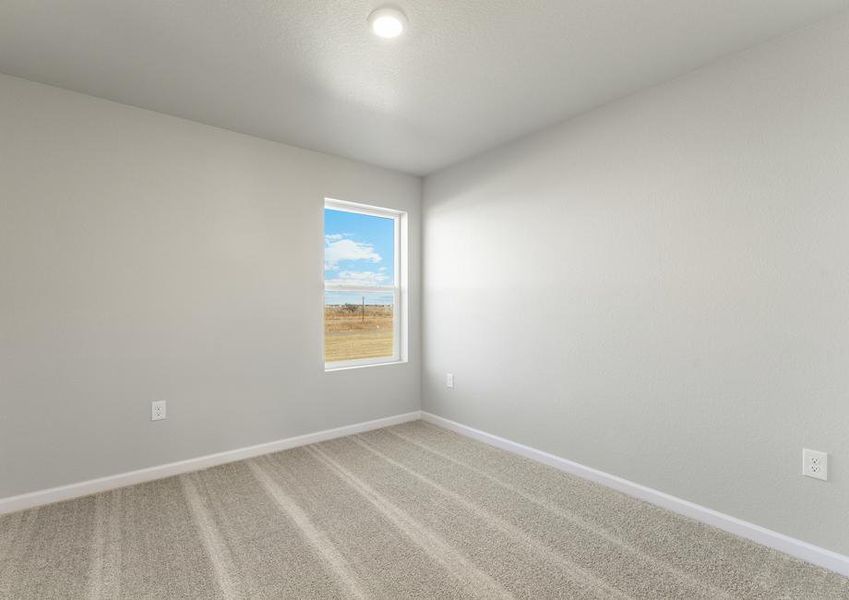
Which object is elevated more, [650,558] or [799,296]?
[799,296]

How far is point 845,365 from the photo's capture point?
67.8 inches

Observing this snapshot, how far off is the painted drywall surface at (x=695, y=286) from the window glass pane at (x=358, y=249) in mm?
1110

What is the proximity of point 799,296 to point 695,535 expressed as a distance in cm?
122

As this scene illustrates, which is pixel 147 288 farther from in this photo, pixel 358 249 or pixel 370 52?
pixel 370 52

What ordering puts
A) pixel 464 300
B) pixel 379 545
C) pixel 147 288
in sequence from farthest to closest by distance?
pixel 464 300
pixel 147 288
pixel 379 545

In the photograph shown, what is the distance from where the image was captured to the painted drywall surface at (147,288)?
89.4 inches

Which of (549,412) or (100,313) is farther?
(549,412)

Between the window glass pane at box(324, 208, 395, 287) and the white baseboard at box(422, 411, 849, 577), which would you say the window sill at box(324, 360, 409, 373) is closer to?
the window glass pane at box(324, 208, 395, 287)

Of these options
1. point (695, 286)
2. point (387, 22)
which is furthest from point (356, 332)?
point (695, 286)

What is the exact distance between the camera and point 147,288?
2625 mm

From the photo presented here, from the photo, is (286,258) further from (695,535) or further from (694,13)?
(695,535)

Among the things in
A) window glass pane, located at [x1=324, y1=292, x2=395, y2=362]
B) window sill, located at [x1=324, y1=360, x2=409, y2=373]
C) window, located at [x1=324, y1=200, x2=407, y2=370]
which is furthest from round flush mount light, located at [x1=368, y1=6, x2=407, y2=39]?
window sill, located at [x1=324, y1=360, x2=409, y2=373]

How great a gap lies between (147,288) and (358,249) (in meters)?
1.65

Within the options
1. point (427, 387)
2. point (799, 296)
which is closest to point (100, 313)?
point (427, 387)
